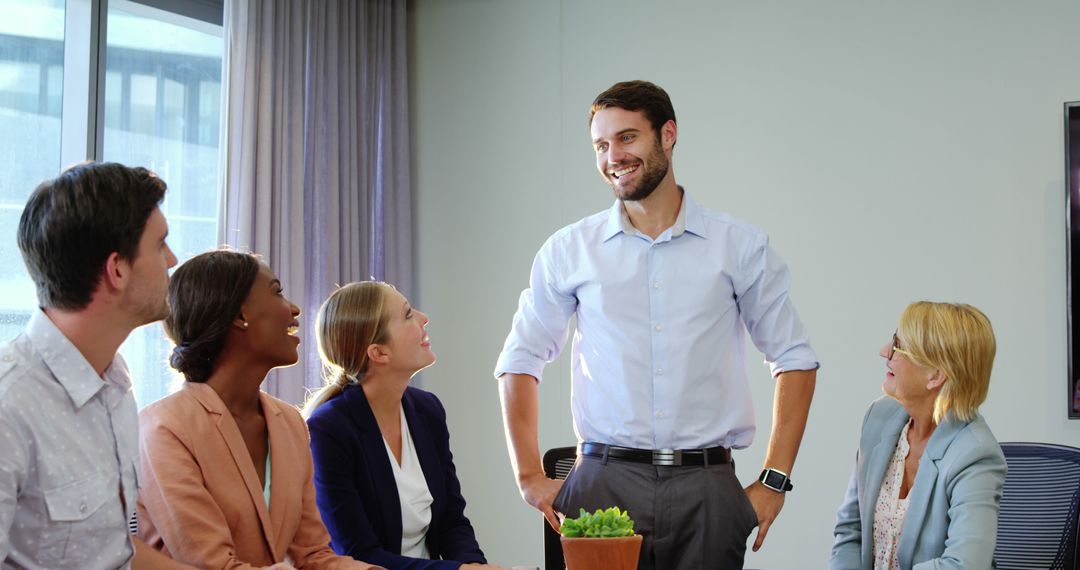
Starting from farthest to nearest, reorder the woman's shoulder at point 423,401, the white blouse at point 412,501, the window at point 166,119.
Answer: the window at point 166,119 < the woman's shoulder at point 423,401 < the white blouse at point 412,501

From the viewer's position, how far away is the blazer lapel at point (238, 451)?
2.01 meters

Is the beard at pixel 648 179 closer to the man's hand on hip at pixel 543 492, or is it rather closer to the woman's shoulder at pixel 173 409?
the man's hand on hip at pixel 543 492

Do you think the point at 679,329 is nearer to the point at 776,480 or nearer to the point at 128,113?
the point at 776,480

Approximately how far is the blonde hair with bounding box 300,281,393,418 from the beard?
0.65m

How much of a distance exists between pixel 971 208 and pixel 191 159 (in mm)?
2819

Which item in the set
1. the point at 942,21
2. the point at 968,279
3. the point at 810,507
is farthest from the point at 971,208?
the point at 810,507

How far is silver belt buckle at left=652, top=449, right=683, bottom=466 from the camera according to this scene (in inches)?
91.0

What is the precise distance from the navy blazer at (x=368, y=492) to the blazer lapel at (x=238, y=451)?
307mm

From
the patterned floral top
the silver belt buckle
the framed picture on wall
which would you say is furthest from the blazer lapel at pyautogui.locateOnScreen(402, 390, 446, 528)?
the framed picture on wall

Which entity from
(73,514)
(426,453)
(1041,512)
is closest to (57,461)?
(73,514)

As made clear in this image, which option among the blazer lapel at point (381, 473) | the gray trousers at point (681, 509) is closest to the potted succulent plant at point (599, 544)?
the gray trousers at point (681, 509)

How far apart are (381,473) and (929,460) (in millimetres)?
1230

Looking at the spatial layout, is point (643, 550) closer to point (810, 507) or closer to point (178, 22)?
point (810, 507)

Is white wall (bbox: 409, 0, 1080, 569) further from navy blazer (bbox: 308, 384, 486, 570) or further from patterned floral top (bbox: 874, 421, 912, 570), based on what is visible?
navy blazer (bbox: 308, 384, 486, 570)
